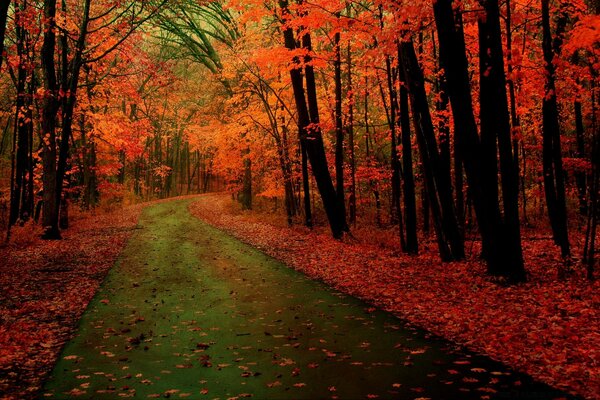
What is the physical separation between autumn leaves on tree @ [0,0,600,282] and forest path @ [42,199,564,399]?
4.12 meters

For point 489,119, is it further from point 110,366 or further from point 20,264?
point 20,264

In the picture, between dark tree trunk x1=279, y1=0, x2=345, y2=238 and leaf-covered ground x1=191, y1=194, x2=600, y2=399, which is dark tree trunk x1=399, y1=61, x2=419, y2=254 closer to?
leaf-covered ground x1=191, y1=194, x2=600, y2=399

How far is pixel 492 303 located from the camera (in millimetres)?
8406

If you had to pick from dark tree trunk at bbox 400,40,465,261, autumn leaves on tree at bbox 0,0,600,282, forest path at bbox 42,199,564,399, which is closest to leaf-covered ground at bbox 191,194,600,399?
forest path at bbox 42,199,564,399

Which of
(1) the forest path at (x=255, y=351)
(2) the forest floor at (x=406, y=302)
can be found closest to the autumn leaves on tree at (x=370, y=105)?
(2) the forest floor at (x=406, y=302)

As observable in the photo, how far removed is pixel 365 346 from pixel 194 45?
28.3 m

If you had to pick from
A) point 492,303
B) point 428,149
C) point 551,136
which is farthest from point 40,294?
point 551,136

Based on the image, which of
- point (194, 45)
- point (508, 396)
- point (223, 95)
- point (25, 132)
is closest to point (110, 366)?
point (508, 396)

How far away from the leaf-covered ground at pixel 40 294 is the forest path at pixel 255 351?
306 millimetres

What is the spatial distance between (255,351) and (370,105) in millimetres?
21433

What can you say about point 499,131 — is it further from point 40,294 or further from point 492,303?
point 40,294

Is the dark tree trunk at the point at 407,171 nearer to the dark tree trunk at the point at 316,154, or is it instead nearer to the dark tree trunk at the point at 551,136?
the dark tree trunk at the point at 551,136

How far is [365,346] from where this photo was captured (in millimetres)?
6793

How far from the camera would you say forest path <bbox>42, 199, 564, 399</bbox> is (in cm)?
535
